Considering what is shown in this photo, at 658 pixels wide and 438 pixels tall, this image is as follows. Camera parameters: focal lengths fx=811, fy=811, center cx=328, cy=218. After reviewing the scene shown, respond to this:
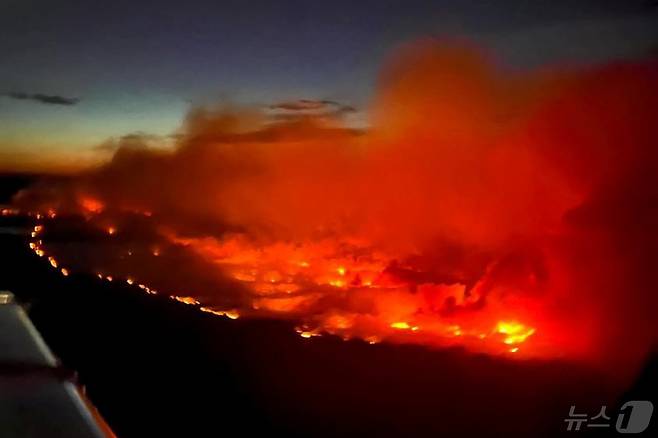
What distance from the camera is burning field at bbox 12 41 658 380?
6.22 ft

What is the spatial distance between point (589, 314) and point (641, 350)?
0.15 m

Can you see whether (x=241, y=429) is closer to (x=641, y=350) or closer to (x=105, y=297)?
(x=105, y=297)

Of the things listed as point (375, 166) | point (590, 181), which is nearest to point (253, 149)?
point (375, 166)

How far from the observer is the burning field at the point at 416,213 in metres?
1.89

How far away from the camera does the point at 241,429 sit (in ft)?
5.81
